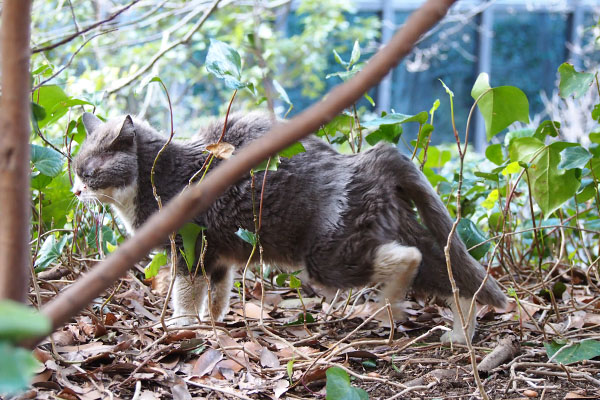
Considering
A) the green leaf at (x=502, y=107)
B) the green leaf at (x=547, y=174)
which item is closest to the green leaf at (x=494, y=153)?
the green leaf at (x=547, y=174)

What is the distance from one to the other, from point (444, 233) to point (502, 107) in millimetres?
665

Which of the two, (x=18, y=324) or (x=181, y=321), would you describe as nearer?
(x=18, y=324)

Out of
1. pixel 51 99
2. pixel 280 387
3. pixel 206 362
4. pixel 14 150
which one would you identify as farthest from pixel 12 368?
pixel 51 99

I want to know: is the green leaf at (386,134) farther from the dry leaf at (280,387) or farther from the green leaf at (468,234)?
the dry leaf at (280,387)

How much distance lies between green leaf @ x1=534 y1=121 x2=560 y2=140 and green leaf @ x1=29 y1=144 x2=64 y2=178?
246 centimetres

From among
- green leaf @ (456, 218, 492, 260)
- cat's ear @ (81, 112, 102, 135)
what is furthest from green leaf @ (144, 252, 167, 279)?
green leaf @ (456, 218, 492, 260)

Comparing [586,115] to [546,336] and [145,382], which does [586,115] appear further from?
[145,382]

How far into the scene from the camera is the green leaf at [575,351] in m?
2.28

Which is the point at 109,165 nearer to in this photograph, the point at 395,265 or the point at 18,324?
the point at 395,265

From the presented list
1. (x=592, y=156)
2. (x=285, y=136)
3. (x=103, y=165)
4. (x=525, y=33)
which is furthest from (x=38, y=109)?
(x=525, y=33)

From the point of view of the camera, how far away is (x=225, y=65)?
244cm

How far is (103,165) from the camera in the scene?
3213 millimetres

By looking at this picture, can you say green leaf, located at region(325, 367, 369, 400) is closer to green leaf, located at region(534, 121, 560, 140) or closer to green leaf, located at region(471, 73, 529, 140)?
green leaf, located at region(471, 73, 529, 140)

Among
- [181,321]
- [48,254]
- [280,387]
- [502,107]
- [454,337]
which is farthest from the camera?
[181,321]
